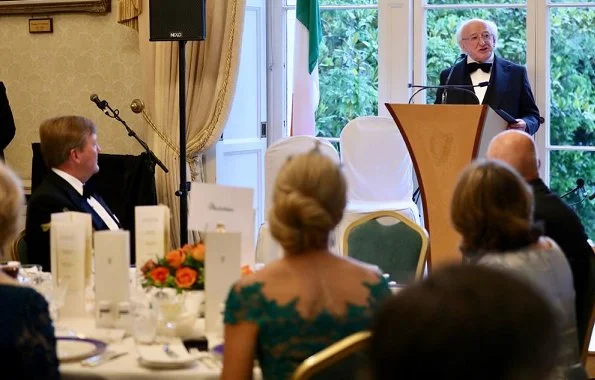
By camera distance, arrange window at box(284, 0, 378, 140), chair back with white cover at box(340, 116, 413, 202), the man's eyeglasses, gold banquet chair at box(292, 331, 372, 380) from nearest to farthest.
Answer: gold banquet chair at box(292, 331, 372, 380) → the man's eyeglasses → chair back with white cover at box(340, 116, 413, 202) → window at box(284, 0, 378, 140)

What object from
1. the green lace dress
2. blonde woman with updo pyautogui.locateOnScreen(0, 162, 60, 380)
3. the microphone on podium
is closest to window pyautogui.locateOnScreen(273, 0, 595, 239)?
the microphone on podium

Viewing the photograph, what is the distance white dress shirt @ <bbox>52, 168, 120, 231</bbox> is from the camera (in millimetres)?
4199

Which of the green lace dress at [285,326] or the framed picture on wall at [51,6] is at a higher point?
the framed picture on wall at [51,6]

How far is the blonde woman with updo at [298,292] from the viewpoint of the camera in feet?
7.71

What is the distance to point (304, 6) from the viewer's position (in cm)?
679

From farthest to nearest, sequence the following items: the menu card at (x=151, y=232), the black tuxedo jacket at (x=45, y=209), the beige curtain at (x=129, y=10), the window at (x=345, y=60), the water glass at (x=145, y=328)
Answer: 1. the window at (x=345, y=60)
2. the beige curtain at (x=129, y=10)
3. the black tuxedo jacket at (x=45, y=209)
4. the menu card at (x=151, y=232)
5. the water glass at (x=145, y=328)

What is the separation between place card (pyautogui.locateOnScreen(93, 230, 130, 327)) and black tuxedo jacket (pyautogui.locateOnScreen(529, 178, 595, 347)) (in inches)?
52.7

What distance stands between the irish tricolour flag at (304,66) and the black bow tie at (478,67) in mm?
1051

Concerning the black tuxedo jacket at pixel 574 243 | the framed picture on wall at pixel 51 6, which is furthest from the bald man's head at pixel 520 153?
the framed picture on wall at pixel 51 6

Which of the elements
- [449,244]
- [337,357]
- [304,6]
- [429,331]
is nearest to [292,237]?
[337,357]

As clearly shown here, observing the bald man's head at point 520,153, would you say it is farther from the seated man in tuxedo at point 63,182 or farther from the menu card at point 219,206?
the seated man in tuxedo at point 63,182

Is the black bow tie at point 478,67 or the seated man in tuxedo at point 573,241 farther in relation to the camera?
the black bow tie at point 478,67

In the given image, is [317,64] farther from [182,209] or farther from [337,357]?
[337,357]

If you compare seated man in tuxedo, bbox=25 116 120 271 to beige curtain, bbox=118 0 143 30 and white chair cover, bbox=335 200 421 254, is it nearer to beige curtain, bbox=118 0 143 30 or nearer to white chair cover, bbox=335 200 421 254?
white chair cover, bbox=335 200 421 254
